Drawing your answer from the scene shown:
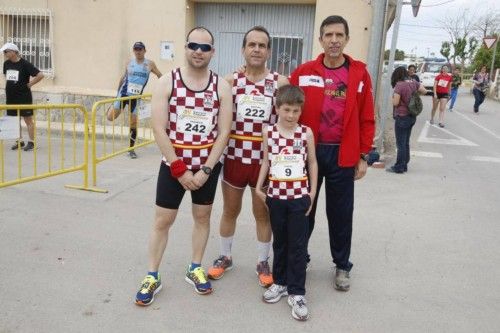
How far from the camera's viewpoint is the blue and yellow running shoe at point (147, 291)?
322 cm

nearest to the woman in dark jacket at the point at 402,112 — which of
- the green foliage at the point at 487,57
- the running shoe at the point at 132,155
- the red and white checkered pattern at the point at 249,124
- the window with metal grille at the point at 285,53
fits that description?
the window with metal grille at the point at 285,53

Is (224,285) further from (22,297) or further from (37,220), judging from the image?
(37,220)

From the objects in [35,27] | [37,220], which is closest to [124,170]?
[37,220]

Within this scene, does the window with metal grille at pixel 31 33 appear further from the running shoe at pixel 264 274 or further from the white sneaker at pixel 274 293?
the white sneaker at pixel 274 293

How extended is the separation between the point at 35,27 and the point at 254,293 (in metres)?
9.78

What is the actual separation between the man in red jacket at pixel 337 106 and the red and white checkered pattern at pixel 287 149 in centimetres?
21

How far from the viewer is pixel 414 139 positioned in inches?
437

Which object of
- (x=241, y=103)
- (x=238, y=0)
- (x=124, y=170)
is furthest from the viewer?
(x=238, y=0)

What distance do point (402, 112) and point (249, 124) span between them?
4.87m

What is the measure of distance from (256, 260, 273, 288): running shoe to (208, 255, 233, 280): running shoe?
0.27m

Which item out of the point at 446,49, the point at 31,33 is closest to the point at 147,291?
the point at 31,33

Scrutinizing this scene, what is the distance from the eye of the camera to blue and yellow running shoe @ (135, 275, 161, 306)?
10.6ft

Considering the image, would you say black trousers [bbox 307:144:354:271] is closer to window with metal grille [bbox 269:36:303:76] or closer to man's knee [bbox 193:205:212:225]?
man's knee [bbox 193:205:212:225]

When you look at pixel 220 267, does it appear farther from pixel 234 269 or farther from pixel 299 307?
pixel 299 307
